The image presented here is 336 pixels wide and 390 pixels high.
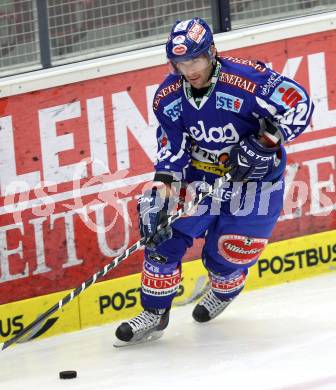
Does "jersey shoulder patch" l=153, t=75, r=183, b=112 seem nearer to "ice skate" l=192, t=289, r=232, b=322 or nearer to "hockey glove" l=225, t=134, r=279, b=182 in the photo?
"hockey glove" l=225, t=134, r=279, b=182

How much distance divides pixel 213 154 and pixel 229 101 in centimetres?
26

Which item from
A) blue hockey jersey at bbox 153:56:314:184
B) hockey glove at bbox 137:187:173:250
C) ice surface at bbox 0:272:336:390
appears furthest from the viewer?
hockey glove at bbox 137:187:173:250

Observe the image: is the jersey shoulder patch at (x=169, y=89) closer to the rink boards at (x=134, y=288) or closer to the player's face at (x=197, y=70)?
the player's face at (x=197, y=70)

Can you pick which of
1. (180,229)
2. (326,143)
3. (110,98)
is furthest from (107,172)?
(326,143)

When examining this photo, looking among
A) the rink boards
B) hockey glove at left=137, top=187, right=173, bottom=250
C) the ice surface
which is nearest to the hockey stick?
hockey glove at left=137, top=187, right=173, bottom=250

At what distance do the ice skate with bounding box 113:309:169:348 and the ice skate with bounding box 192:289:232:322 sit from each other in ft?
0.86

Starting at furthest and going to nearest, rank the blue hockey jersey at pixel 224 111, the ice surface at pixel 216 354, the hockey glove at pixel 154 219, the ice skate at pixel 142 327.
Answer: the ice skate at pixel 142 327
the hockey glove at pixel 154 219
the blue hockey jersey at pixel 224 111
the ice surface at pixel 216 354

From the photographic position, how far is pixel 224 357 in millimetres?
4992

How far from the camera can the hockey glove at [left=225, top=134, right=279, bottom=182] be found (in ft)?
16.1

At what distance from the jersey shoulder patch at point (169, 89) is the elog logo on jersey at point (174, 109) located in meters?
0.02

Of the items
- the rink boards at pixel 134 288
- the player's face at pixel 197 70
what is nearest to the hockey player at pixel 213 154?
the player's face at pixel 197 70

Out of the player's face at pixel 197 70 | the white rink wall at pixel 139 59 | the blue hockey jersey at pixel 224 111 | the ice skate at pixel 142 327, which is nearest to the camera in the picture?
the player's face at pixel 197 70

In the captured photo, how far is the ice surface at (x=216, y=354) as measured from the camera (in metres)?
4.66

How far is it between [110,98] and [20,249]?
80cm
